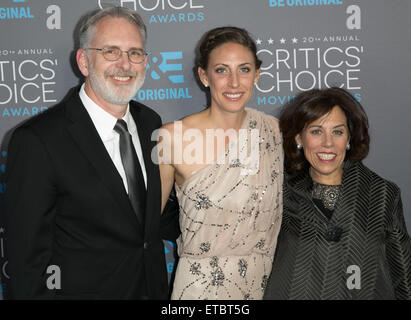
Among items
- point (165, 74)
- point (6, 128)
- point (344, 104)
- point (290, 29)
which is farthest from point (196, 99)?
point (6, 128)

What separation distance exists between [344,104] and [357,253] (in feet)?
2.35

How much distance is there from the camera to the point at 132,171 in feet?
A: 6.47

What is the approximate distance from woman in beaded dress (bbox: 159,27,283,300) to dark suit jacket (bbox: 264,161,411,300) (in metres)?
0.14

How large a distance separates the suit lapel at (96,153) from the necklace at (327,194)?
0.93 metres

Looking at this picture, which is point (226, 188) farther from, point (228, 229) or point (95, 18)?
→ point (95, 18)

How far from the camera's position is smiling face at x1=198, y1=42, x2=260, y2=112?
220 centimetres

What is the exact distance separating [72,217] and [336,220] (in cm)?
118

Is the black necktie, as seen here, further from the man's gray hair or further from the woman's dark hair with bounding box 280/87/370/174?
the woman's dark hair with bounding box 280/87/370/174

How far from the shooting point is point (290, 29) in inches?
109

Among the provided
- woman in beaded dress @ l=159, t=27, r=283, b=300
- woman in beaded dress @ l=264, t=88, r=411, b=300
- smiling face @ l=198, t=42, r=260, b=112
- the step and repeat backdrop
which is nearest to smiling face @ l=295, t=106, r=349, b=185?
woman in beaded dress @ l=264, t=88, r=411, b=300

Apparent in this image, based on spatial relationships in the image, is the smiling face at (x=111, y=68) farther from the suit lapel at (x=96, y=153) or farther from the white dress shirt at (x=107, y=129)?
the suit lapel at (x=96, y=153)

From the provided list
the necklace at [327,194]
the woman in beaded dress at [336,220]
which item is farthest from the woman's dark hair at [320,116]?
the necklace at [327,194]

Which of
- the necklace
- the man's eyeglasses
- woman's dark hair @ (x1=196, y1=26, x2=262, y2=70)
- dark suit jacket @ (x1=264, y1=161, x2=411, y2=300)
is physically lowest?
dark suit jacket @ (x1=264, y1=161, x2=411, y2=300)
